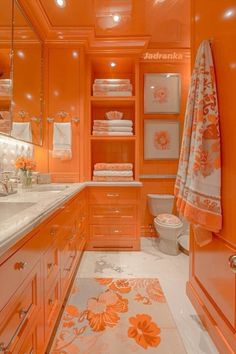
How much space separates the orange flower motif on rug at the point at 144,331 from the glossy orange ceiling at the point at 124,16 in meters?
2.68

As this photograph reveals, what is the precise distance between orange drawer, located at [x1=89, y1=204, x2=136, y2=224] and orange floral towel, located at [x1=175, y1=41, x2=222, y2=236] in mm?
1348

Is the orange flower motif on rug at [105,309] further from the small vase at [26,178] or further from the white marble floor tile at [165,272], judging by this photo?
the small vase at [26,178]

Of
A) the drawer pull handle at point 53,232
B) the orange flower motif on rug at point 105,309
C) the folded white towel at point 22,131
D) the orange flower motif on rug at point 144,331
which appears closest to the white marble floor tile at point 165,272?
the orange flower motif on rug at point 144,331

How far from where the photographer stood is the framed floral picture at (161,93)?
3.05 m

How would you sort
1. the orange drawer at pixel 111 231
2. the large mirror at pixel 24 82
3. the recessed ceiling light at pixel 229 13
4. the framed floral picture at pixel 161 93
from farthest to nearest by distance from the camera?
1. the framed floral picture at pixel 161 93
2. the orange drawer at pixel 111 231
3. the large mirror at pixel 24 82
4. the recessed ceiling light at pixel 229 13

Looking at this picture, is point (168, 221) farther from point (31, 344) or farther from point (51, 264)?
point (31, 344)

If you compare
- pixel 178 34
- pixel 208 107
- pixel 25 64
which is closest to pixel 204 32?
pixel 208 107

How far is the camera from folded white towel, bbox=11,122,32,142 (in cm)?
196

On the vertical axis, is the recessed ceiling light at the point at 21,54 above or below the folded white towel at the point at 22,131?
above

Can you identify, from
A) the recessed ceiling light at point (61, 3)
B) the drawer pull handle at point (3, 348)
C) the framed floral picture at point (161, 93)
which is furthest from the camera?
the framed floral picture at point (161, 93)

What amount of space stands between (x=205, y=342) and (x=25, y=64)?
8.92ft

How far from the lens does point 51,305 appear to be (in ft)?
3.84

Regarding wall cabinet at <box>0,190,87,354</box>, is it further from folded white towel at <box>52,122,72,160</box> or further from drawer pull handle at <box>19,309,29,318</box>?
folded white towel at <box>52,122,72,160</box>

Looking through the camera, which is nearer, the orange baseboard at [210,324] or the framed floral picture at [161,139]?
the orange baseboard at [210,324]
